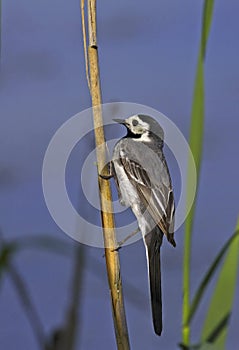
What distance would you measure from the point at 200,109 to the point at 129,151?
8.23ft

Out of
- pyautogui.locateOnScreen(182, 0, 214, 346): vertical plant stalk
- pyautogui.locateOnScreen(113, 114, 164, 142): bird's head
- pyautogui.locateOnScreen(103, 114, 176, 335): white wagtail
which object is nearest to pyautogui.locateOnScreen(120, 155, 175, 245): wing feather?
pyautogui.locateOnScreen(103, 114, 176, 335): white wagtail

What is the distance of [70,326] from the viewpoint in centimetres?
112

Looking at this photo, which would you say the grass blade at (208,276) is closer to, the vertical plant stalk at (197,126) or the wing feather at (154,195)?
the vertical plant stalk at (197,126)

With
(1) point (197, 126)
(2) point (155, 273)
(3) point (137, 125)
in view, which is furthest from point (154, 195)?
(1) point (197, 126)

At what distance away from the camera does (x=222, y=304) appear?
1.53 metres

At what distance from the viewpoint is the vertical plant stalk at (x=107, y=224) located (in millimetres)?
2441

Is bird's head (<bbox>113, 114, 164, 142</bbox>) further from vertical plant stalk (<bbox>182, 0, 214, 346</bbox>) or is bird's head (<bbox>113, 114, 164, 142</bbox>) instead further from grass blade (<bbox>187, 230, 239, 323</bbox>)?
grass blade (<bbox>187, 230, 239, 323</bbox>)

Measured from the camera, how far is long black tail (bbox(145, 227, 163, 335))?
280 cm

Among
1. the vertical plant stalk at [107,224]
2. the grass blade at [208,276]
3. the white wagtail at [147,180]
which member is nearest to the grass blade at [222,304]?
the grass blade at [208,276]

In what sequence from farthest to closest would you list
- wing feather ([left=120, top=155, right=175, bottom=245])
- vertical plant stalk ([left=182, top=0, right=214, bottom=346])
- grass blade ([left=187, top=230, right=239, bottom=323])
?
1. wing feather ([left=120, top=155, right=175, bottom=245])
2. vertical plant stalk ([left=182, top=0, right=214, bottom=346])
3. grass blade ([left=187, top=230, right=239, bottom=323])

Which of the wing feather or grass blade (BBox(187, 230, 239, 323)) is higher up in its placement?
grass blade (BBox(187, 230, 239, 323))

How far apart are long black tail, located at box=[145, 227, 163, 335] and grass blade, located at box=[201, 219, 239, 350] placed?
1234mm

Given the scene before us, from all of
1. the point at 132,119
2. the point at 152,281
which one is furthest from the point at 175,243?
the point at 132,119

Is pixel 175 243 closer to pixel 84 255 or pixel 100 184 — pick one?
pixel 100 184
